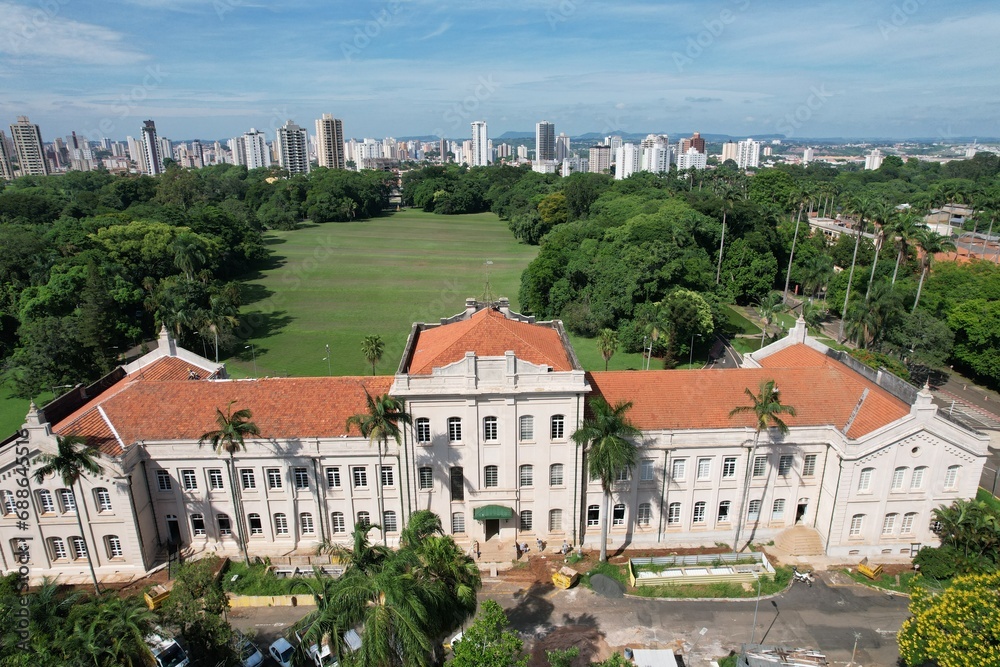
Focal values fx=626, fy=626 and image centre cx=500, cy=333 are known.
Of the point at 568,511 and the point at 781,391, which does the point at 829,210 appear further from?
the point at 568,511

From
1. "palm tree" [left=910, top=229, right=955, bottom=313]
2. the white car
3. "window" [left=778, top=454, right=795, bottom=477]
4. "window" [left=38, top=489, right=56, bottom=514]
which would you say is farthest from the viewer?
"palm tree" [left=910, top=229, right=955, bottom=313]

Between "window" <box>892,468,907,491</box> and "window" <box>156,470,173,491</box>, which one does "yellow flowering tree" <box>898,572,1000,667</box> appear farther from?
"window" <box>156,470,173,491</box>

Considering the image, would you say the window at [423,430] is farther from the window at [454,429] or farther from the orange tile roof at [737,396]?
the orange tile roof at [737,396]

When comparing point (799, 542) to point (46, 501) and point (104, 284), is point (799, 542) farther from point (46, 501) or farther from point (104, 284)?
point (104, 284)

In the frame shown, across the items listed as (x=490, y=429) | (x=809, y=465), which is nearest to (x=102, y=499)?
(x=490, y=429)

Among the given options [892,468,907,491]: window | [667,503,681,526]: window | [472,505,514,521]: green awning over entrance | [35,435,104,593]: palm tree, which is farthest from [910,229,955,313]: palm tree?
[35,435,104,593]: palm tree

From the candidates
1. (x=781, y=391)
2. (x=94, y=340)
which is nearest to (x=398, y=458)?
(x=781, y=391)
